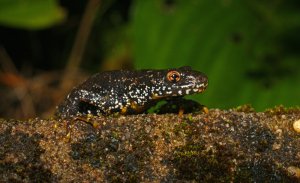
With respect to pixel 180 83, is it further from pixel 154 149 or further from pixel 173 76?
pixel 154 149

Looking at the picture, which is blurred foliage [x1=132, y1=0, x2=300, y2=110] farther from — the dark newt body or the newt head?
the newt head

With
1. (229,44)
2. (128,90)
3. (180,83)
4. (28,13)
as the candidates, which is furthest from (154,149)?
(28,13)

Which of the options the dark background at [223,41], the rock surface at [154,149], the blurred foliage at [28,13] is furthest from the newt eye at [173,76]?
the blurred foliage at [28,13]

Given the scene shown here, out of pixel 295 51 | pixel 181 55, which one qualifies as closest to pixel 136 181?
pixel 181 55

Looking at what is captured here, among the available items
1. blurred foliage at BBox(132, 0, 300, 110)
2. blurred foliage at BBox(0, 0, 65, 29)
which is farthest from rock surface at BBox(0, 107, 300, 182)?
blurred foliage at BBox(0, 0, 65, 29)

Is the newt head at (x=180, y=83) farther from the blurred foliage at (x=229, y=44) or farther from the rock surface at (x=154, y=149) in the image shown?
the blurred foliage at (x=229, y=44)

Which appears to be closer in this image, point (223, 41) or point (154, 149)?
point (154, 149)
